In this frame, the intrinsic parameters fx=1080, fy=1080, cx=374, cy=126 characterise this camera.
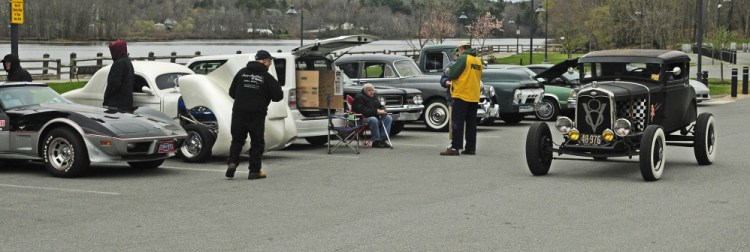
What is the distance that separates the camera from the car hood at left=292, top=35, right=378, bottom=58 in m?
17.1

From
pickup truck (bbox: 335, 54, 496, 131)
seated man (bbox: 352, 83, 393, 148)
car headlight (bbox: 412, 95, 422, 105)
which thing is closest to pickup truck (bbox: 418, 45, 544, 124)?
pickup truck (bbox: 335, 54, 496, 131)

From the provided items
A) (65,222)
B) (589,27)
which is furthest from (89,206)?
(589,27)

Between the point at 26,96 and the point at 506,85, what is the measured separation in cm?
1208

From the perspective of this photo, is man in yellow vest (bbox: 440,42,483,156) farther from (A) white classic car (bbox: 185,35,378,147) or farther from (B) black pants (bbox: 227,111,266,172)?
(B) black pants (bbox: 227,111,266,172)

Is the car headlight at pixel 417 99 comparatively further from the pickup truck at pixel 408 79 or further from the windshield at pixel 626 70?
the windshield at pixel 626 70

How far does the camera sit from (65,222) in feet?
32.7

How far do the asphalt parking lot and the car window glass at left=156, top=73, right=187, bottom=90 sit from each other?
5.09 feet

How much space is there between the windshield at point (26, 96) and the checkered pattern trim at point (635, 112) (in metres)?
7.52

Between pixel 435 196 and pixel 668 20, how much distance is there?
3837 inches

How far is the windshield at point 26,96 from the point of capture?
47.3 ft

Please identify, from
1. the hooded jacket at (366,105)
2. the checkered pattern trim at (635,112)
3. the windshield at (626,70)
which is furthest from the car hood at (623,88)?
the hooded jacket at (366,105)

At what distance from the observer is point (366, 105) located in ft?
60.3

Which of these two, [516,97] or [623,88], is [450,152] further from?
[516,97]

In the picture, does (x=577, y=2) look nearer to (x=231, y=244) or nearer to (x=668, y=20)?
(x=668, y=20)
